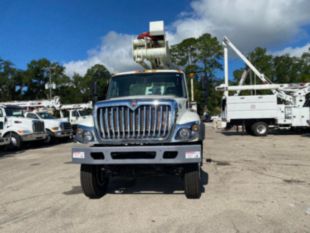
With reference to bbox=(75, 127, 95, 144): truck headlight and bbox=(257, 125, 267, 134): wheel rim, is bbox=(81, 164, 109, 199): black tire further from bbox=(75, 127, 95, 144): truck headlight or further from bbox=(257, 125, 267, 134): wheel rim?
bbox=(257, 125, 267, 134): wheel rim

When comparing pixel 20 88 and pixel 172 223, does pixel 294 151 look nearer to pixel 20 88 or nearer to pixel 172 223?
pixel 172 223

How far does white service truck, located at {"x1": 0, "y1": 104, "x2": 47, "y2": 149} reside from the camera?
563 inches

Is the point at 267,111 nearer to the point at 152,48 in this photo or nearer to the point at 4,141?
the point at 152,48

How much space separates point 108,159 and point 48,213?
1.28m

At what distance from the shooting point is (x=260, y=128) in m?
17.2

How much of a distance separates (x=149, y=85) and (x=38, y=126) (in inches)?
424

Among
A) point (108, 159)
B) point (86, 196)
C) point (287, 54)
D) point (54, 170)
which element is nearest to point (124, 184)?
point (86, 196)

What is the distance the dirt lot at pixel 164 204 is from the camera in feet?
13.6

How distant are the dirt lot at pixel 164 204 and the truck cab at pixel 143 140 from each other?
52 cm

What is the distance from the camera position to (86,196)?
221 inches

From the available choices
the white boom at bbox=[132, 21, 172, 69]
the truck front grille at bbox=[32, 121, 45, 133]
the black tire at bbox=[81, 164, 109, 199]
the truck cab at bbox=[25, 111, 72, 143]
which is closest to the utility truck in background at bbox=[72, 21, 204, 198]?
the black tire at bbox=[81, 164, 109, 199]

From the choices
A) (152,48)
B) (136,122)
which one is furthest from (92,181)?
(152,48)

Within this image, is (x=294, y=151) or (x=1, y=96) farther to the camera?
(x=1, y=96)

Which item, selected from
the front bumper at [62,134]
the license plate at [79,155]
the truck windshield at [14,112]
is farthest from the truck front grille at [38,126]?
the license plate at [79,155]
